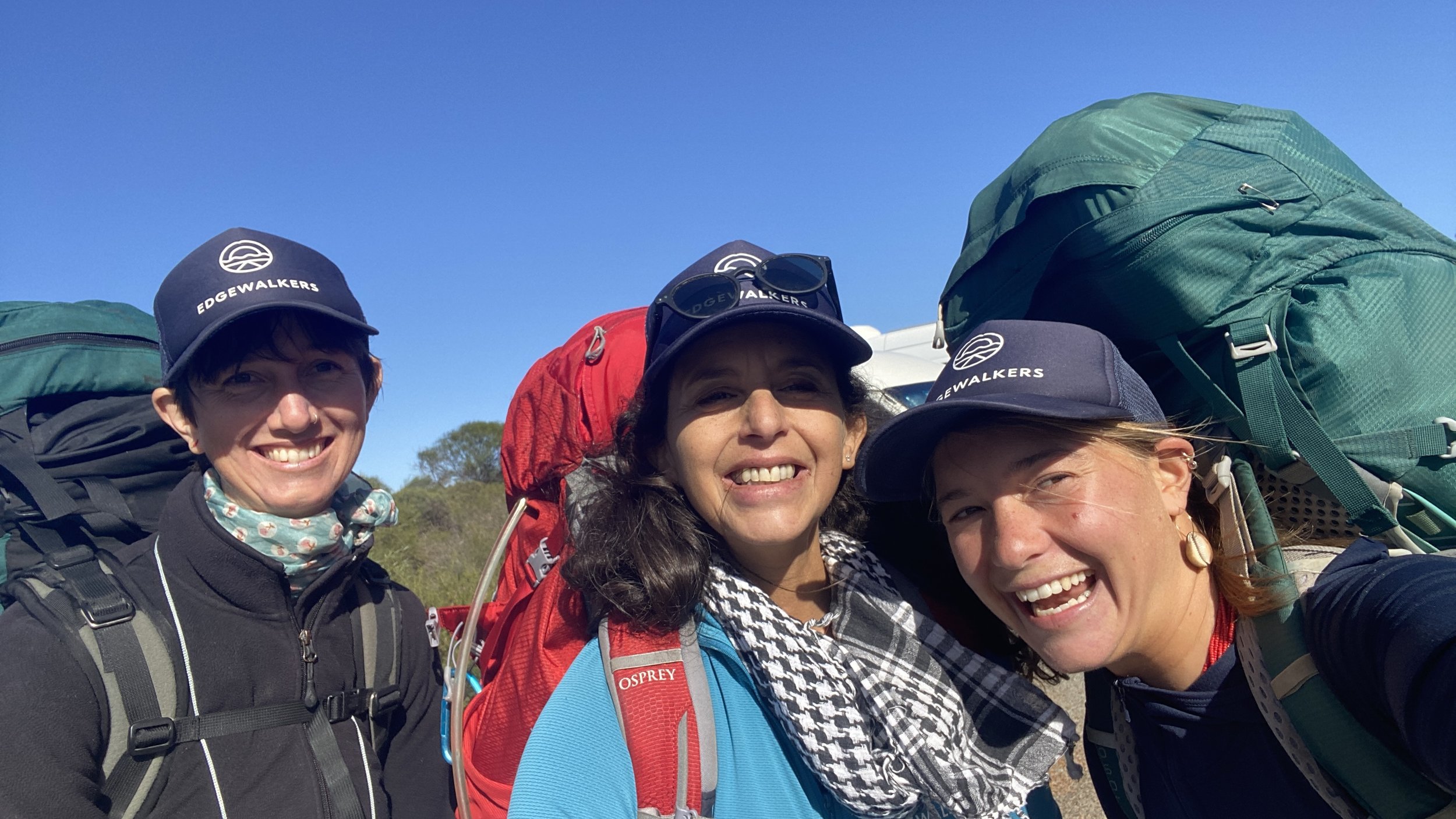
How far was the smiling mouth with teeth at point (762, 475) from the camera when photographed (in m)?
2.00

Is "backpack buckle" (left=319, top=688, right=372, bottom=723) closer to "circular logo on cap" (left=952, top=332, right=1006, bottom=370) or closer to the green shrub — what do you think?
"circular logo on cap" (left=952, top=332, right=1006, bottom=370)

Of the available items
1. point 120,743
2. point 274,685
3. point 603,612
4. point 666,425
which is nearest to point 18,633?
point 120,743

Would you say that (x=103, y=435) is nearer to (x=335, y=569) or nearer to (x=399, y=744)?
(x=335, y=569)

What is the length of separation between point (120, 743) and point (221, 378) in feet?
2.63

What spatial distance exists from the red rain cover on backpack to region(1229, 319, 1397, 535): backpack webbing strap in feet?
4.96

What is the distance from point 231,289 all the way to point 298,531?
0.59 m

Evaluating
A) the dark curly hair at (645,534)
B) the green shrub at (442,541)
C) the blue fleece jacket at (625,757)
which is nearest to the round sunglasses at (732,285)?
the dark curly hair at (645,534)

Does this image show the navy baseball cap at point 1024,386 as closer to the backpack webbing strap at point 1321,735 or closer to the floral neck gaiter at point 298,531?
the backpack webbing strap at point 1321,735

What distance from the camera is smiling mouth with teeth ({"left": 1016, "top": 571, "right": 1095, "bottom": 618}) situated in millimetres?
1681

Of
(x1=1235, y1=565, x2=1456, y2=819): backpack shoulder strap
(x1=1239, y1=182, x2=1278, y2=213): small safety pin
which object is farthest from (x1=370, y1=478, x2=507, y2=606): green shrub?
(x1=1239, y1=182, x2=1278, y2=213): small safety pin

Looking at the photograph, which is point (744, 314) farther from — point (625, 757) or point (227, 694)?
point (227, 694)

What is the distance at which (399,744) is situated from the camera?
7.09 feet

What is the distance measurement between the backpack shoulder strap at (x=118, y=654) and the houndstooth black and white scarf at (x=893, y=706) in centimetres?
118

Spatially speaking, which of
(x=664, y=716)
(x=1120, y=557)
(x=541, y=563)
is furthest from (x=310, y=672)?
(x=1120, y=557)
